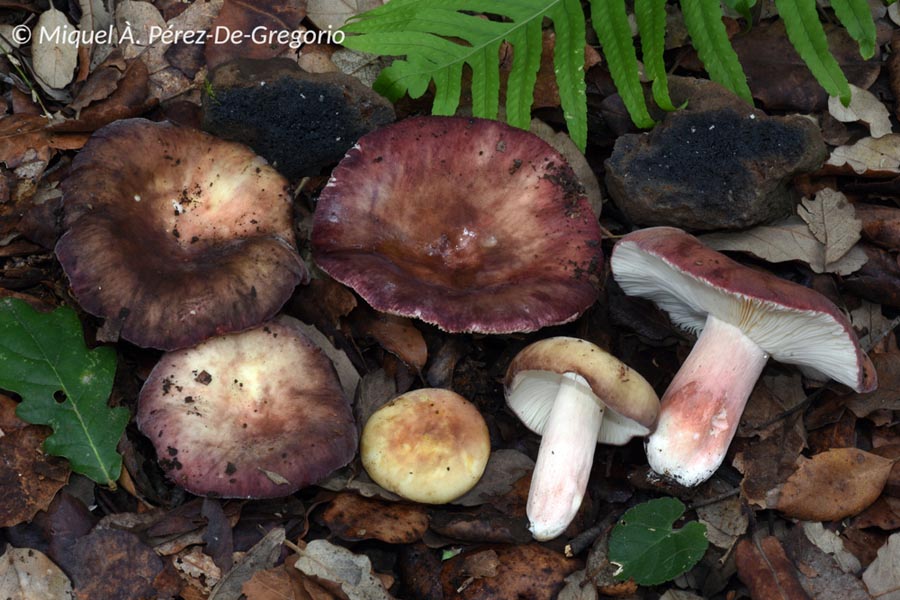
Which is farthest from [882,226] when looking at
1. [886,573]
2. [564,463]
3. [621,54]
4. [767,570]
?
[564,463]

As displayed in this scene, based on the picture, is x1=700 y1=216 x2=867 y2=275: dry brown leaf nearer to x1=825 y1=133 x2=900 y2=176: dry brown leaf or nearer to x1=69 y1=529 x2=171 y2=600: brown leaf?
x1=825 y1=133 x2=900 y2=176: dry brown leaf

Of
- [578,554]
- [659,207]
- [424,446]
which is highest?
[659,207]

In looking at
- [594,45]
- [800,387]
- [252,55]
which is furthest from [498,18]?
[800,387]

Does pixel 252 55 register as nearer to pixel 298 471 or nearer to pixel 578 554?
pixel 298 471

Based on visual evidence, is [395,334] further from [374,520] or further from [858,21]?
[858,21]

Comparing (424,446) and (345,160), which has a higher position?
(345,160)

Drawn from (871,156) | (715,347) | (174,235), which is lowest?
(715,347)

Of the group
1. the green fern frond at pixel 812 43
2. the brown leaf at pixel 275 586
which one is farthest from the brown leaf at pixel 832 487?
the brown leaf at pixel 275 586
